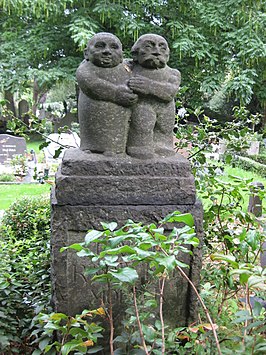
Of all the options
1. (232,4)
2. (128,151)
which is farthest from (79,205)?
(232,4)

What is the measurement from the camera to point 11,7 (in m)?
11.0

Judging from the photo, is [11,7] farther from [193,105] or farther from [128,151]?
[128,151]

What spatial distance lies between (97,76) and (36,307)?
1804mm

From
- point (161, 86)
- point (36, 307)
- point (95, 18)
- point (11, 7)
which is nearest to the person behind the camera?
point (161, 86)

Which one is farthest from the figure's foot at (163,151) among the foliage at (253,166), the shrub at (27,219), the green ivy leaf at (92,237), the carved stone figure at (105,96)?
the foliage at (253,166)

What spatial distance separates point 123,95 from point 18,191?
739 centimetres

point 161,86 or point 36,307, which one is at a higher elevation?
point 161,86

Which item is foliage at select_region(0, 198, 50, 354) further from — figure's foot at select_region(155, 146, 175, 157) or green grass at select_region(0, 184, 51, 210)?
green grass at select_region(0, 184, 51, 210)

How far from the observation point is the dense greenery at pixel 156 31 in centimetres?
1101

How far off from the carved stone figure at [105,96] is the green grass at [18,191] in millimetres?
6191

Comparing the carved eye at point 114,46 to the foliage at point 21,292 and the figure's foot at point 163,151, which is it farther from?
the foliage at point 21,292

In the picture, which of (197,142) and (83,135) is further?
(197,142)

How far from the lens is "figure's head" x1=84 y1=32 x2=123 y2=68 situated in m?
2.96

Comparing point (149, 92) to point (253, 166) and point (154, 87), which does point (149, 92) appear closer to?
point (154, 87)
